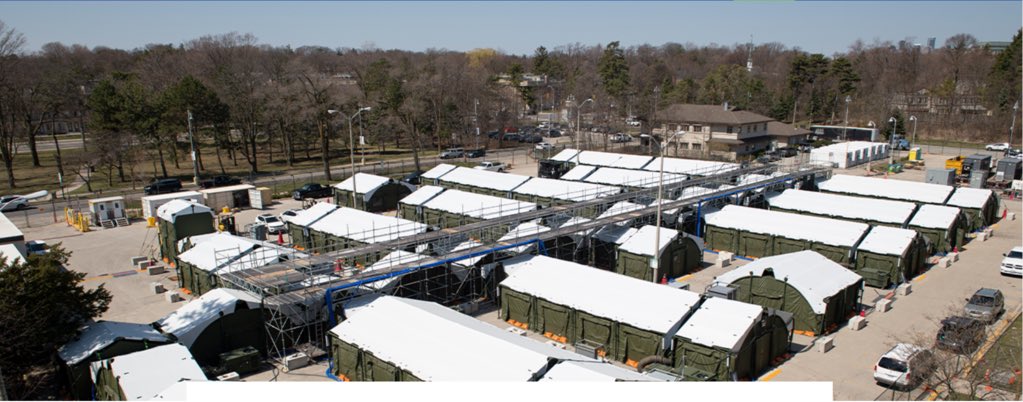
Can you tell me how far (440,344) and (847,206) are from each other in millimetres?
23491

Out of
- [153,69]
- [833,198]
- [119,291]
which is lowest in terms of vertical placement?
[119,291]

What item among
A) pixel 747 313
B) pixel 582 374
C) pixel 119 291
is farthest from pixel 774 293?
pixel 119 291

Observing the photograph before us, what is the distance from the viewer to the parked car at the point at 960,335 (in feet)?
51.8

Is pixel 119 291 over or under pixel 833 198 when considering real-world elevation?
under

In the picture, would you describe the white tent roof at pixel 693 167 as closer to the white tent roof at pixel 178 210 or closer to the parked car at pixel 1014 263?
the parked car at pixel 1014 263

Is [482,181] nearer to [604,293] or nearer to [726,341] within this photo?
[604,293]

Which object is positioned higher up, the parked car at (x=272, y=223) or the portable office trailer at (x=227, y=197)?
the portable office trailer at (x=227, y=197)

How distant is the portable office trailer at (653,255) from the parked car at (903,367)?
853cm

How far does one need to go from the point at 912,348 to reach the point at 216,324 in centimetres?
1812

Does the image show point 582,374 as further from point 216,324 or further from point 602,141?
point 602,141

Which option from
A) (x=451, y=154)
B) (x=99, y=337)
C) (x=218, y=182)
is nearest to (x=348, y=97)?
(x=451, y=154)

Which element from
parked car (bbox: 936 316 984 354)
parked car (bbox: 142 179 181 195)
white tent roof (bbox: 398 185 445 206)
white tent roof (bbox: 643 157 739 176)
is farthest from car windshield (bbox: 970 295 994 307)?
parked car (bbox: 142 179 181 195)

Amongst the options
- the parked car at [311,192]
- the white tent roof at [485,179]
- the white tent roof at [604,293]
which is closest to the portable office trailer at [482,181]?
the white tent roof at [485,179]

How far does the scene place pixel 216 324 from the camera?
58.1 ft
